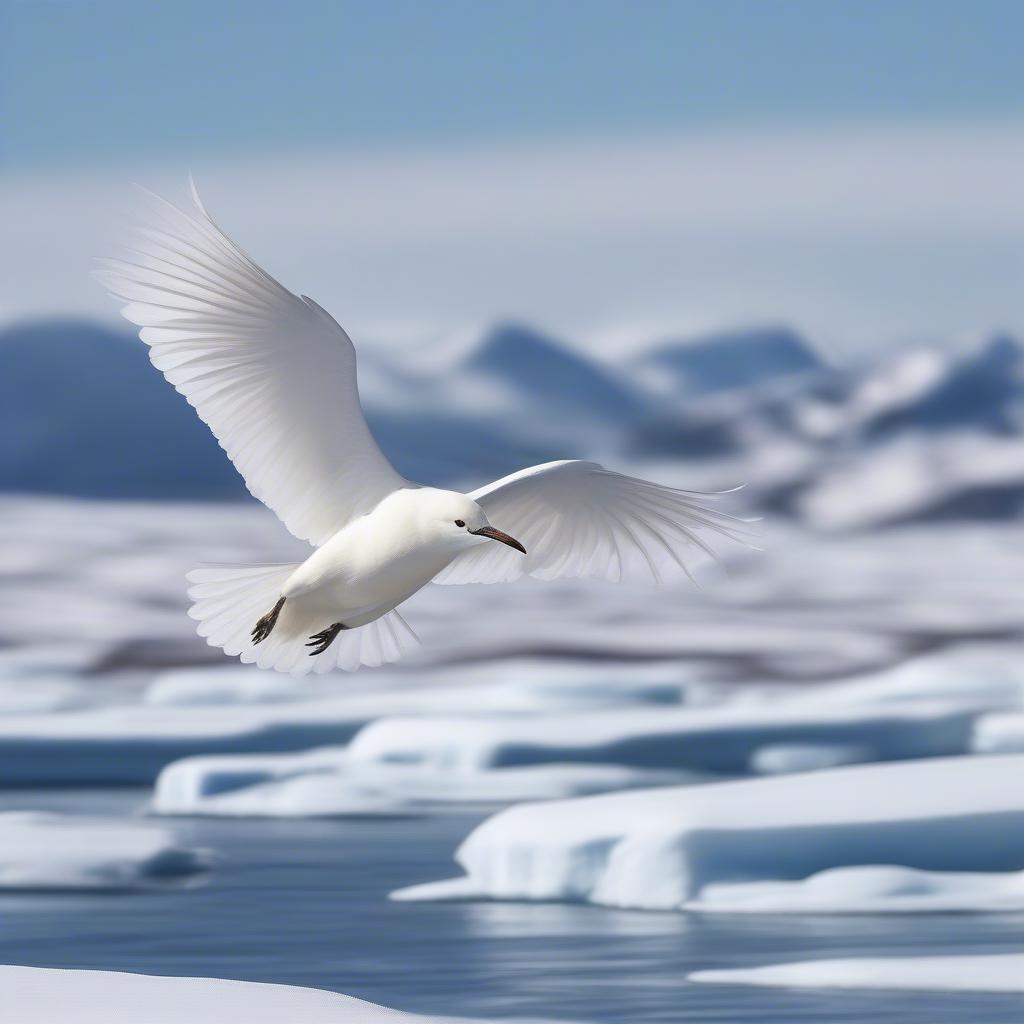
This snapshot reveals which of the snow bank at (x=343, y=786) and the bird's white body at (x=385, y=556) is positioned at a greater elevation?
the snow bank at (x=343, y=786)

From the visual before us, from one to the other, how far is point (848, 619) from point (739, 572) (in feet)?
22.6

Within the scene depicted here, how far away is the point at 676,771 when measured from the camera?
1117 inches

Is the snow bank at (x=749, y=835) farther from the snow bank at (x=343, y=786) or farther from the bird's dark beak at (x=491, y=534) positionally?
the bird's dark beak at (x=491, y=534)

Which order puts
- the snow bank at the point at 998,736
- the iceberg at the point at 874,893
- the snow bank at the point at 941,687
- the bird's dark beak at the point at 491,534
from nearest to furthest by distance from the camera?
the bird's dark beak at the point at 491,534 < the iceberg at the point at 874,893 < the snow bank at the point at 998,736 < the snow bank at the point at 941,687

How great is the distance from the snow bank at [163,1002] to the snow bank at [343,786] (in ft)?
49.0

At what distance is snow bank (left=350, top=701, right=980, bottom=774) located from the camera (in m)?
28.1

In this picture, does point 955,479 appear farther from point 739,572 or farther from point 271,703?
point 271,703

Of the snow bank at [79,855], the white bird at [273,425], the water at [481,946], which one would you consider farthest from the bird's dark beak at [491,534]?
the snow bank at [79,855]

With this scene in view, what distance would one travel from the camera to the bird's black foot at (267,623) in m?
8.20

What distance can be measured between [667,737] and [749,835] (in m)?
10.8

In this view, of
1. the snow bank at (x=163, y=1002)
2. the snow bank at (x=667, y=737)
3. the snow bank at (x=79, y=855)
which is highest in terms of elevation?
the snow bank at (x=667, y=737)

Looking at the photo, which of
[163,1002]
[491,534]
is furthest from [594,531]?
[163,1002]

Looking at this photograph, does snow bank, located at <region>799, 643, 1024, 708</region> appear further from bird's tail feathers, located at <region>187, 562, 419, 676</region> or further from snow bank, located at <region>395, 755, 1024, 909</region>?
bird's tail feathers, located at <region>187, 562, 419, 676</region>

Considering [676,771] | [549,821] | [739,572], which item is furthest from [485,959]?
[739,572]
